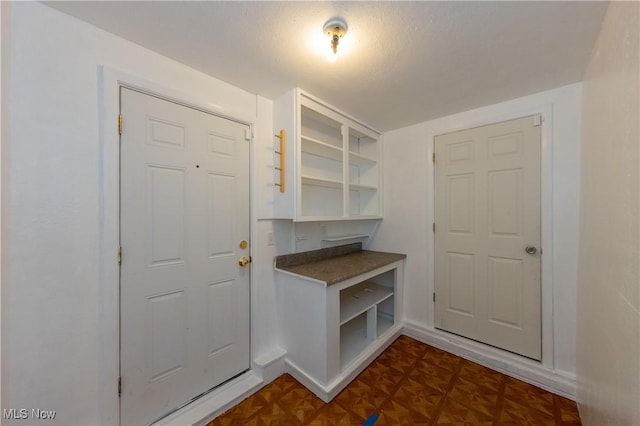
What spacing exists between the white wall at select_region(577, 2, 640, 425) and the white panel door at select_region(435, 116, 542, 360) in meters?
0.37

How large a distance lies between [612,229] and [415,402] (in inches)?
58.8

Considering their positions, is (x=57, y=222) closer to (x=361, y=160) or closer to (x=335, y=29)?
(x=335, y=29)

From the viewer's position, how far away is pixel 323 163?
243cm

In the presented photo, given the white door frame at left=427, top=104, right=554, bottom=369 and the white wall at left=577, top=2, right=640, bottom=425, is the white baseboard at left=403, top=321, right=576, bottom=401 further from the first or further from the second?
the white wall at left=577, top=2, right=640, bottom=425

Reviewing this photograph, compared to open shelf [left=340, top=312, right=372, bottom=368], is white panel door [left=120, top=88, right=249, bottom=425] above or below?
above

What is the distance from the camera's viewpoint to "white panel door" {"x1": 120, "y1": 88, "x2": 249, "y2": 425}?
131 cm

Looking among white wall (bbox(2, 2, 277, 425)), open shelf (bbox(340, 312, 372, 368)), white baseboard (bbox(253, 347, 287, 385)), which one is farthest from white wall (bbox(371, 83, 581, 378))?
white wall (bbox(2, 2, 277, 425))

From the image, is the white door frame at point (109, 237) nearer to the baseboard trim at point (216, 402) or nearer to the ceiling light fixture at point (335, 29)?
the baseboard trim at point (216, 402)

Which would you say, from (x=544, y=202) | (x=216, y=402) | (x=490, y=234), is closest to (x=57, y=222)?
(x=216, y=402)

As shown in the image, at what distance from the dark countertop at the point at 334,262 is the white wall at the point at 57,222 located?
1.17m

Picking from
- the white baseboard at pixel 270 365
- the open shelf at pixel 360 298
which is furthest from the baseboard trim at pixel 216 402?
the open shelf at pixel 360 298

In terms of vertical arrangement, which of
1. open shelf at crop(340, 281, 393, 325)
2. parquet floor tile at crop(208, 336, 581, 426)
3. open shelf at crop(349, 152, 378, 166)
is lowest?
parquet floor tile at crop(208, 336, 581, 426)

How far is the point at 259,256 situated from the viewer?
1898 mm

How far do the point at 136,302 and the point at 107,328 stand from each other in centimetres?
16
